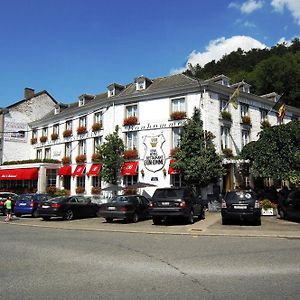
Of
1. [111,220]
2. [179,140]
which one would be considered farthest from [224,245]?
[179,140]

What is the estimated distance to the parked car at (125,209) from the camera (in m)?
20.0

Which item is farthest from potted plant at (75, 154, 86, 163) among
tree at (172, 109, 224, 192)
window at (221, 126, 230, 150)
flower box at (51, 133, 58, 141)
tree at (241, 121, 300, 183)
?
tree at (241, 121, 300, 183)

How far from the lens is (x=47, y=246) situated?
11688mm

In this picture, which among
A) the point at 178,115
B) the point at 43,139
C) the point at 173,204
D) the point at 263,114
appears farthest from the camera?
the point at 43,139

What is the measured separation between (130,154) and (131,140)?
53.9 inches

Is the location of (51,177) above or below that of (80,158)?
below

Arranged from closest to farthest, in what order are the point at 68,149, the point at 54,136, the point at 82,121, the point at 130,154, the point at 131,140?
the point at 130,154 < the point at 131,140 < the point at 82,121 < the point at 68,149 < the point at 54,136

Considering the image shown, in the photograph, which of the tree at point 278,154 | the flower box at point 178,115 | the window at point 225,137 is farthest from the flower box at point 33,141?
A: the tree at point 278,154

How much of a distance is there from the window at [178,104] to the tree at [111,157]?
515 cm

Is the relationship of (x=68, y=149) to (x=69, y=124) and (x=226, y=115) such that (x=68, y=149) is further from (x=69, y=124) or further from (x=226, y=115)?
(x=226, y=115)

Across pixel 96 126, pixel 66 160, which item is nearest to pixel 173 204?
pixel 96 126

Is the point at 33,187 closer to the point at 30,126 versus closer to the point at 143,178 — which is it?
the point at 30,126

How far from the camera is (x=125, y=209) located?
65.6 ft

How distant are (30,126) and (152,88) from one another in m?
19.0
